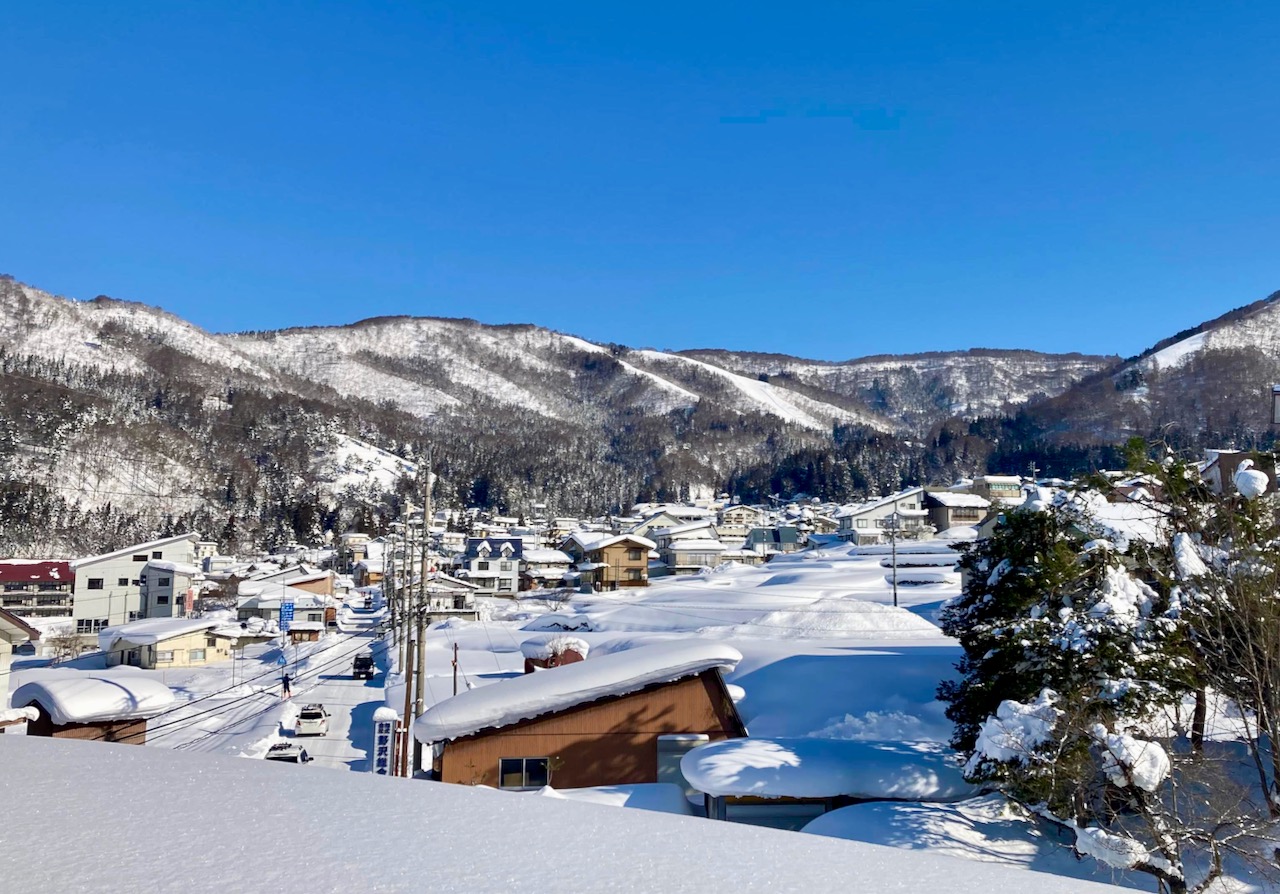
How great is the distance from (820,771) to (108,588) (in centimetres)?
5501

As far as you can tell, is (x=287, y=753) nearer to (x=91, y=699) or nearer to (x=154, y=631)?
(x=91, y=699)

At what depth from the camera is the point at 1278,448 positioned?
35.7 ft

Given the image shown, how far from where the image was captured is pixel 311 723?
21625 millimetres

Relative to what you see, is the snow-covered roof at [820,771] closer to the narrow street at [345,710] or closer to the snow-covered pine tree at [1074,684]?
the snow-covered pine tree at [1074,684]

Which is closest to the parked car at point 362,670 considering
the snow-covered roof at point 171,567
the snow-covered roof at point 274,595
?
the snow-covered roof at point 274,595

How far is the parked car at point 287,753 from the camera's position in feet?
59.4

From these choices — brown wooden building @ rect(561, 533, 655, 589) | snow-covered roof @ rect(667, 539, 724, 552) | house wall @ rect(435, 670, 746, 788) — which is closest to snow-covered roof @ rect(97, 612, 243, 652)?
brown wooden building @ rect(561, 533, 655, 589)

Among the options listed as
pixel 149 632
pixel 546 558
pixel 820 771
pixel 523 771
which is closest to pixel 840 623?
pixel 523 771

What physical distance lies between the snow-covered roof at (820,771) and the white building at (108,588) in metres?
53.0

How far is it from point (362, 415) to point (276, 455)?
46.8m

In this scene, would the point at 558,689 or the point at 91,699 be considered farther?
the point at 558,689

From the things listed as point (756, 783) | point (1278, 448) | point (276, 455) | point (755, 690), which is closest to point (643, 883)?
point (756, 783)

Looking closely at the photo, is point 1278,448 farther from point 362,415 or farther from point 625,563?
point 362,415

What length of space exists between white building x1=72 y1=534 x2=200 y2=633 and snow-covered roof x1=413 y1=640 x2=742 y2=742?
→ 49687 mm
